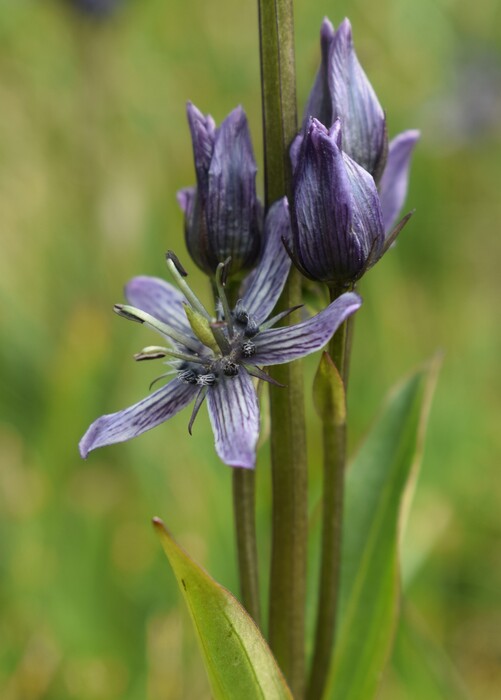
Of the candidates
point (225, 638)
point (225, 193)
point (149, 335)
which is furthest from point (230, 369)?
point (149, 335)

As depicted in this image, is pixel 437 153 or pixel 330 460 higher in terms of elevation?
pixel 437 153

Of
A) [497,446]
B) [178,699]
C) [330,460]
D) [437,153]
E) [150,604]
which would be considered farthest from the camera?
[437,153]

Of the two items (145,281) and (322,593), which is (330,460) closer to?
(322,593)

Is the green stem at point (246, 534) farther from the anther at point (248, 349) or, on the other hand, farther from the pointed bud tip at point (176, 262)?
the pointed bud tip at point (176, 262)

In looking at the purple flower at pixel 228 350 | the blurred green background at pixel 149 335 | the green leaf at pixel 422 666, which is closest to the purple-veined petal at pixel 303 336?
the purple flower at pixel 228 350

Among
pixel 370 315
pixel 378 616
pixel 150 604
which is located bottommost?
pixel 150 604

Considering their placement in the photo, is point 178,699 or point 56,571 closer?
point 178,699

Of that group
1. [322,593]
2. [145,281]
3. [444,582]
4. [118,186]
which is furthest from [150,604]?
[118,186]

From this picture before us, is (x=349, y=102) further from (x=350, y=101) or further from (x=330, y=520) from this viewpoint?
(x=330, y=520)
